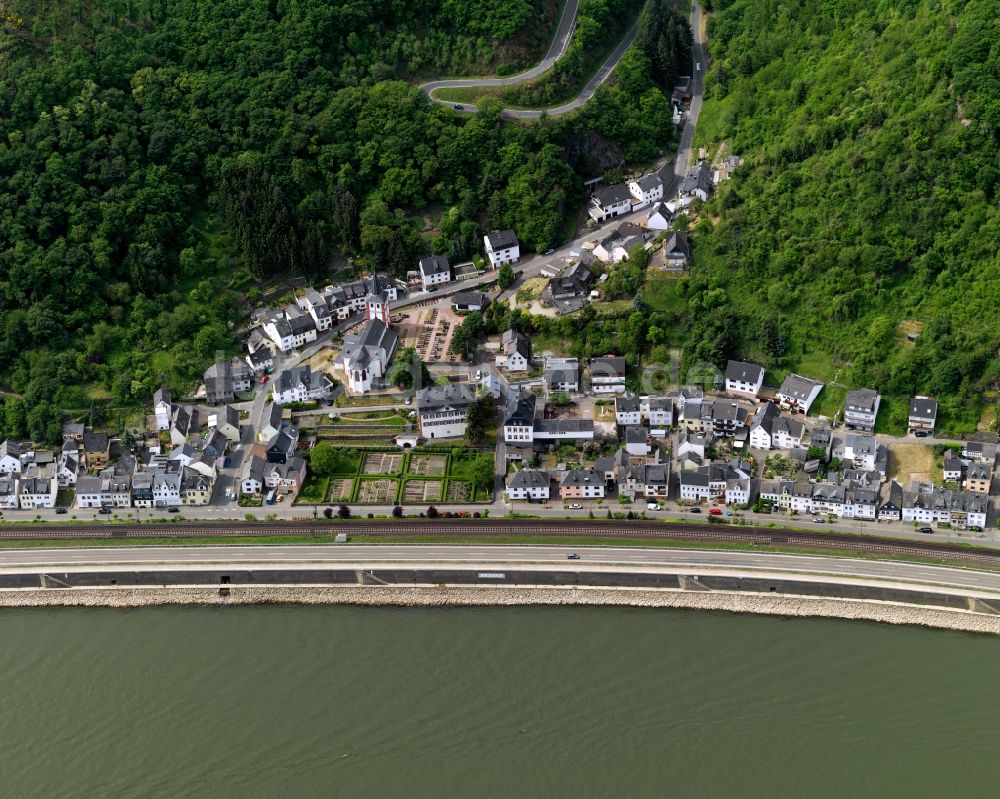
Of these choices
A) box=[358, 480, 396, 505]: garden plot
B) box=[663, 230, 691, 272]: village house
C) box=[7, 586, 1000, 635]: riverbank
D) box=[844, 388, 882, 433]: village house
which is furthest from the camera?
box=[663, 230, 691, 272]: village house

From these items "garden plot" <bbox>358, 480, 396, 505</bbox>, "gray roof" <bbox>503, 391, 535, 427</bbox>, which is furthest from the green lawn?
"gray roof" <bbox>503, 391, 535, 427</bbox>

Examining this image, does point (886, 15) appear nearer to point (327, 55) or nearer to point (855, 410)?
point (855, 410)

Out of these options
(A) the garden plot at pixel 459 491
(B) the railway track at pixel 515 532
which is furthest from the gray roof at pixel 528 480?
(A) the garden plot at pixel 459 491

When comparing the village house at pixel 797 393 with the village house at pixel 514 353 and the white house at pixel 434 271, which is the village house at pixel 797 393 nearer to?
the village house at pixel 514 353

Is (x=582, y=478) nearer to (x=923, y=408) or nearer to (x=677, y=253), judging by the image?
(x=677, y=253)

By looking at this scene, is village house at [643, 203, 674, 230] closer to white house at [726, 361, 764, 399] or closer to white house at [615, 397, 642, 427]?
white house at [726, 361, 764, 399]

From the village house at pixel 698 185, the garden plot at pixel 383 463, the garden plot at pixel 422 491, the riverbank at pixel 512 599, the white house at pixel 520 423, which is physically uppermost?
the village house at pixel 698 185
